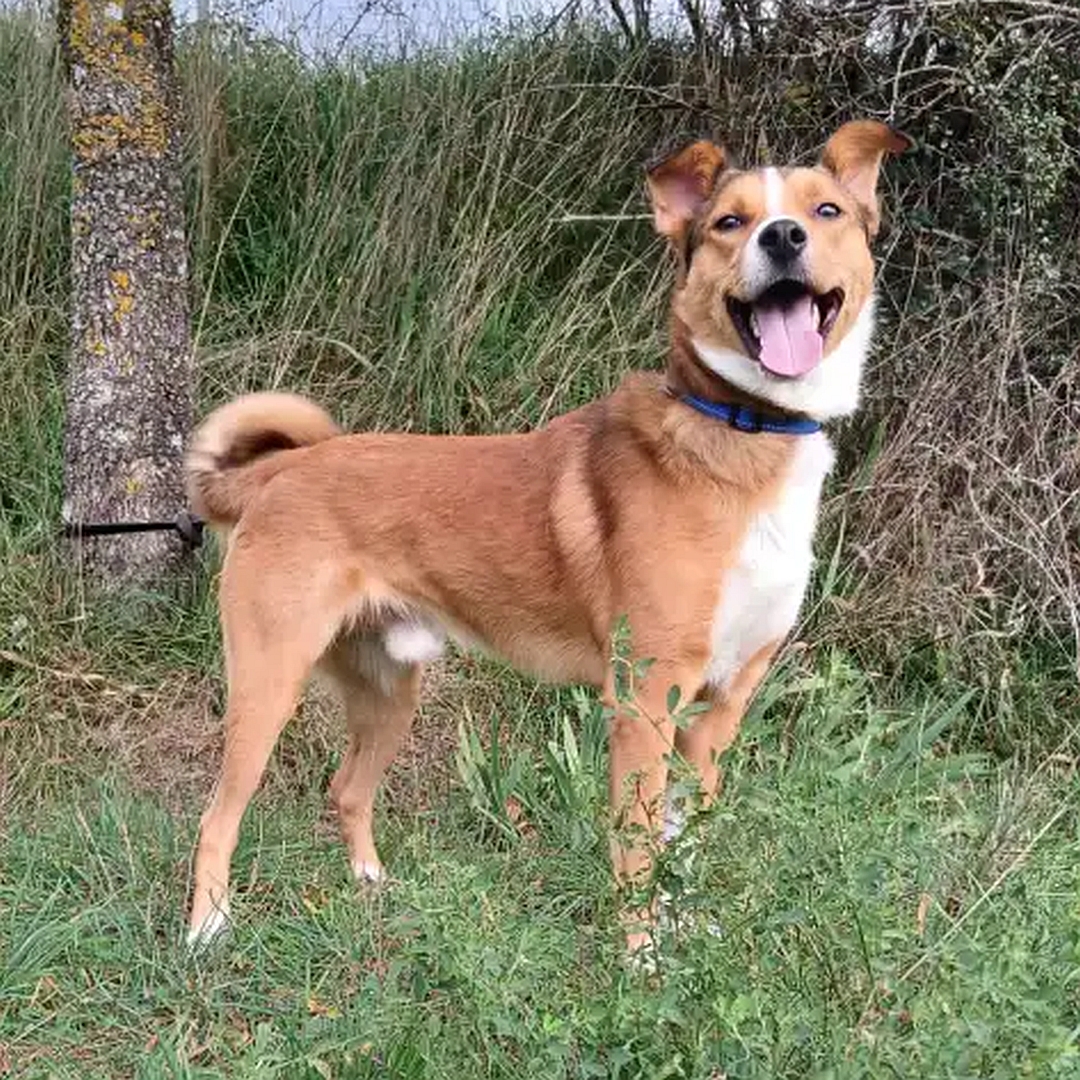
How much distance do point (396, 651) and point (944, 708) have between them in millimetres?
1672

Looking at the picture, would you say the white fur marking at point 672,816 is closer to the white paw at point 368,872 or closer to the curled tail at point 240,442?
the white paw at point 368,872

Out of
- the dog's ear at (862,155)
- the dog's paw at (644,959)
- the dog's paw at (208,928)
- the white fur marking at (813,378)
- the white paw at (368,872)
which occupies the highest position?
the dog's ear at (862,155)

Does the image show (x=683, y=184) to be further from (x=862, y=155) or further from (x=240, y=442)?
(x=240, y=442)

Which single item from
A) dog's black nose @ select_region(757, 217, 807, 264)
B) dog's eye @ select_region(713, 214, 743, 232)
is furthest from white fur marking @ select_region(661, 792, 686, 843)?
dog's eye @ select_region(713, 214, 743, 232)

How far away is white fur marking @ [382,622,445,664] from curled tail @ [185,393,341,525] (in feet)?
1.62

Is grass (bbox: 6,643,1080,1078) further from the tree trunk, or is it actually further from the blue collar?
the tree trunk

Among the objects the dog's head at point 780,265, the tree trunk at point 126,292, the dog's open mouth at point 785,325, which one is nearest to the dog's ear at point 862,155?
the dog's head at point 780,265

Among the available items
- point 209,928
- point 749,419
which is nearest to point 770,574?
point 749,419

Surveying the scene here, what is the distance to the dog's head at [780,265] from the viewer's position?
118 inches

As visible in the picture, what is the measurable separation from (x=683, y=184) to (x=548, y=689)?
1.60 m

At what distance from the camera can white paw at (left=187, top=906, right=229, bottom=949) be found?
115 inches

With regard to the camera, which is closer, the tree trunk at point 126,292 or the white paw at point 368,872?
the white paw at point 368,872

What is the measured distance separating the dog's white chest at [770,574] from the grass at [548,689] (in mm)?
214

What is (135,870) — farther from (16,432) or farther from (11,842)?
(16,432)
